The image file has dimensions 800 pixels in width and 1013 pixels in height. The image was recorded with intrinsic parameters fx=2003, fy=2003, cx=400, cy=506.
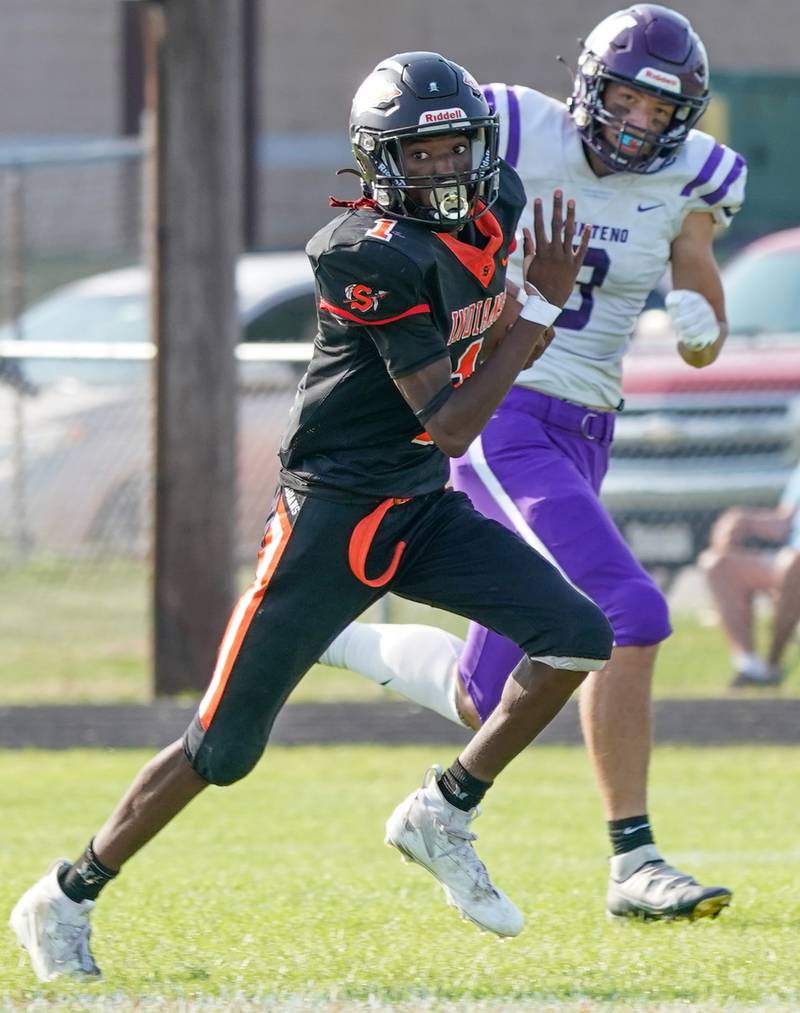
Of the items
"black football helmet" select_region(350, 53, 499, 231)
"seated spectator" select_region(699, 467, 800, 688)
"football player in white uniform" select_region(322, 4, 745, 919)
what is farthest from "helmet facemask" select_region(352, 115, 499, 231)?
"seated spectator" select_region(699, 467, 800, 688)

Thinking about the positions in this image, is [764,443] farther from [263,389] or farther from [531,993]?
[531,993]

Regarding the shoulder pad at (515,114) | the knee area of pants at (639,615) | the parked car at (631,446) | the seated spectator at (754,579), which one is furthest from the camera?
the parked car at (631,446)

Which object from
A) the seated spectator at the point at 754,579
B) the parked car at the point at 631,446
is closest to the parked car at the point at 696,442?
the parked car at the point at 631,446

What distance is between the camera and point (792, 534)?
9055 mm

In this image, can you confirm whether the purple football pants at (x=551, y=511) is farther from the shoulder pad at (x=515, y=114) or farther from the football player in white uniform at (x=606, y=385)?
the shoulder pad at (x=515, y=114)

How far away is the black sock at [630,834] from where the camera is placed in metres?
4.91

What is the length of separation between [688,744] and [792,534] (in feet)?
4.30

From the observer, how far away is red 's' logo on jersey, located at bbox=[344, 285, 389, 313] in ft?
13.2

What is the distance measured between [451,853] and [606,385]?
4.66ft

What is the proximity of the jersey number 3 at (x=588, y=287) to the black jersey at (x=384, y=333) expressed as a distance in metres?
0.80

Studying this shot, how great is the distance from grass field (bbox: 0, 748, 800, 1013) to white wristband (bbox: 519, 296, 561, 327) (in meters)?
1.36

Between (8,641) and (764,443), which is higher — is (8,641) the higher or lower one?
the lower one

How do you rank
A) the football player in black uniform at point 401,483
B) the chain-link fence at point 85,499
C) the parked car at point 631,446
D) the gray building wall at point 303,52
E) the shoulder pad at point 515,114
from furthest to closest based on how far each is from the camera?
1. the gray building wall at point 303,52
2. the parked car at point 631,446
3. the chain-link fence at point 85,499
4. the shoulder pad at point 515,114
5. the football player in black uniform at point 401,483

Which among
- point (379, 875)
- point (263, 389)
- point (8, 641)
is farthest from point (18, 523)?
point (379, 875)
